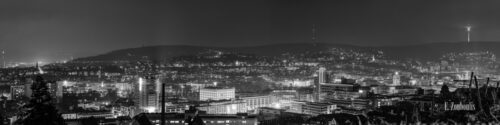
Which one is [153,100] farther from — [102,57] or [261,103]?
[102,57]

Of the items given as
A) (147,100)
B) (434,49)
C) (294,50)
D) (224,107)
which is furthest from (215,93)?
(434,49)

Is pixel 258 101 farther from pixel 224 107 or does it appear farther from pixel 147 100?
pixel 147 100

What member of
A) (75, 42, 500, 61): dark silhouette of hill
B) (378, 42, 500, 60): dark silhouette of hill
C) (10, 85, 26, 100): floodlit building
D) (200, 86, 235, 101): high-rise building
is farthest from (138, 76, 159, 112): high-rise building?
(378, 42, 500, 60): dark silhouette of hill

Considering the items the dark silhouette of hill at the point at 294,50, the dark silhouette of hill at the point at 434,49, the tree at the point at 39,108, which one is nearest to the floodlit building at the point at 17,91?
the tree at the point at 39,108

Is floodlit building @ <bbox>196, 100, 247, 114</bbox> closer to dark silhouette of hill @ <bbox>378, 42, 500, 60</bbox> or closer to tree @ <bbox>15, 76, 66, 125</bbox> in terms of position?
tree @ <bbox>15, 76, 66, 125</bbox>

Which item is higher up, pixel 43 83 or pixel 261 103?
pixel 43 83

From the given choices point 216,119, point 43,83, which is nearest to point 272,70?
point 216,119
